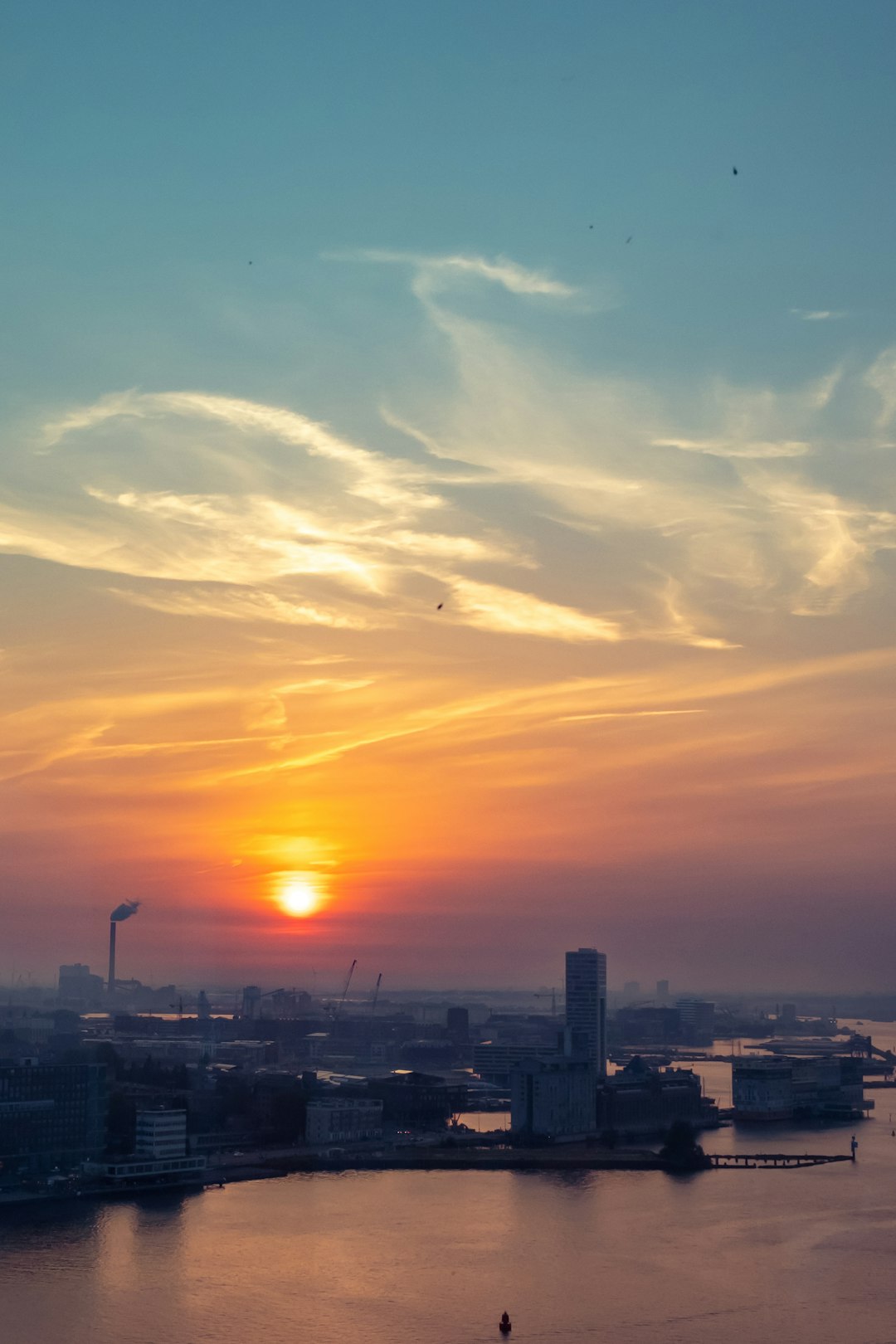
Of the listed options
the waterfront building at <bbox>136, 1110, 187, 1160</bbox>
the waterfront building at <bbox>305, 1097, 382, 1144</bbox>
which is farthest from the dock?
the waterfront building at <bbox>136, 1110, 187, 1160</bbox>

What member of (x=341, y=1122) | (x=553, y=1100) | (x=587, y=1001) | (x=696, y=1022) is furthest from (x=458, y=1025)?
(x=341, y=1122)

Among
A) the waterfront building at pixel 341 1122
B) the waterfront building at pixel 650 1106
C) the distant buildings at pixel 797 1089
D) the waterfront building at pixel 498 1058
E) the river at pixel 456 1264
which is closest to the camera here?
the river at pixel 456 1264

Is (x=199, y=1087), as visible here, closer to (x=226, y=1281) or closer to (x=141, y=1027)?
(x=226, y=1281)

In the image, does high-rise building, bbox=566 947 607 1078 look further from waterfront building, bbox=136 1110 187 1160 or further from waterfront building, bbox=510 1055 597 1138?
waterfront building, bbox=136 1110 187 1160

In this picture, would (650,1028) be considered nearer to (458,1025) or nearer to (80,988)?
(458,1025)

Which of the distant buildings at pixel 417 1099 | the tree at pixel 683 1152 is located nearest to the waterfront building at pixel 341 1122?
the distant buildings at pixel 417 1099

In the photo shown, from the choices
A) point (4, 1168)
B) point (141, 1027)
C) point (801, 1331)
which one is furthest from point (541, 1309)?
point (141, 1027)

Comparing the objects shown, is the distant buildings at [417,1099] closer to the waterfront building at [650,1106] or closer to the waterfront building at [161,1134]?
the waterfront building at [650,1106]
